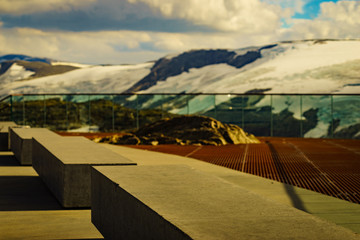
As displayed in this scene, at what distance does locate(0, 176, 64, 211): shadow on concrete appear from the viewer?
6.02 metres

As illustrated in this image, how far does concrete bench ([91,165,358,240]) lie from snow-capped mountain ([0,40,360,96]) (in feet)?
370

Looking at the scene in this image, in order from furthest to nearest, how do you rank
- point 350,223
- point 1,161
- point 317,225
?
point 1,161 < point 350,223 < point 317,225

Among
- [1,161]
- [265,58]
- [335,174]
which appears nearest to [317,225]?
[335,174]

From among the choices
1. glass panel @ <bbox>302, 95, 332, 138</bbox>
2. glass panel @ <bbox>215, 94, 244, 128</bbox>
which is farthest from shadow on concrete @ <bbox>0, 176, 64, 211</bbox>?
glass panel @ <bbox>302, 95, 332, 138</bbox>

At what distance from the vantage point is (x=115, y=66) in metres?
170

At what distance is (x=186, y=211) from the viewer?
309 centimetres

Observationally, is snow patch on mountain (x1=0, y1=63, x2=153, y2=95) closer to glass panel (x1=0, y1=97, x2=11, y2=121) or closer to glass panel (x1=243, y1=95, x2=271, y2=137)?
Answer: glass panel (x1=243, y1=95, x2=271, y2=137)

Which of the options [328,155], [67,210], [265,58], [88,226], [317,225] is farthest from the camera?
[265,58]

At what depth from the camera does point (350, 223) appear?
17.4ft

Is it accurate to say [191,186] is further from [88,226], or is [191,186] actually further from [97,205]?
[88,226]

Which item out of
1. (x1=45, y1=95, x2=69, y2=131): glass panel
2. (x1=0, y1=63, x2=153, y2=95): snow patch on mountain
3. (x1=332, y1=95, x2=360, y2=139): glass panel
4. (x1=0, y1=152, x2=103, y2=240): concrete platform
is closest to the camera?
(x1=0, y1=152, x2=103, y2=240): concrete platform

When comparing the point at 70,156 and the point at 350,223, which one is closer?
the point at 350,223

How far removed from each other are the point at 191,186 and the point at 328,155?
9568 mm

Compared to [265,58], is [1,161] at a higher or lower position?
lower
